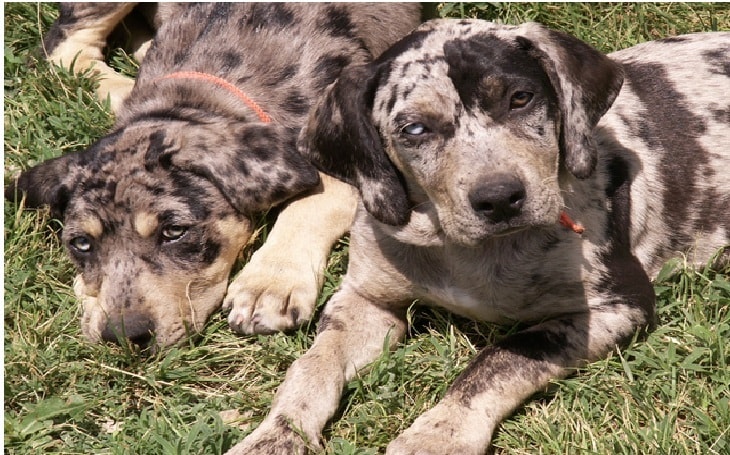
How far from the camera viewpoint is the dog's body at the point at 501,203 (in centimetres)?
509

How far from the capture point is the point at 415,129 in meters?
5.20

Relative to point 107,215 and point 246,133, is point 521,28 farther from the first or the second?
point 107,215

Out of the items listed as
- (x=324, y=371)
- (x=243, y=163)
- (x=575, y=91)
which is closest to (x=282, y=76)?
(x=243, y=163)

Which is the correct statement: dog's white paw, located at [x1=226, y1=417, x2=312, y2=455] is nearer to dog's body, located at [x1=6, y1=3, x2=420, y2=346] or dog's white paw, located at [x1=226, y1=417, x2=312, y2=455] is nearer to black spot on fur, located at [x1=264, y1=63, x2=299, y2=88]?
dog's body, located at [x1=6, y1=3, x2=420, y2=346]

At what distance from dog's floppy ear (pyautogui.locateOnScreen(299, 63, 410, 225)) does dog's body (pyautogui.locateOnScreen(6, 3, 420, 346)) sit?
3.09 ft

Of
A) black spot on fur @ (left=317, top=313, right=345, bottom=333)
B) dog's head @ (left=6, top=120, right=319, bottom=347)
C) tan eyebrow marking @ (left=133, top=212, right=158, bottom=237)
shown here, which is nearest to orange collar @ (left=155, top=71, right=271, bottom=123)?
dog's head @ (left=6, top=120, right=319, bottom=347)

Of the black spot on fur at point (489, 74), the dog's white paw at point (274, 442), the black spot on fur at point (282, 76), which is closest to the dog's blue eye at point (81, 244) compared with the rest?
the black spot on fur at point (282, 76)

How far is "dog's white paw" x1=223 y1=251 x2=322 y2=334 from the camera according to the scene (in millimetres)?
6094

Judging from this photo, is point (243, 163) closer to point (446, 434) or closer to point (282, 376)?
point (282, 376)

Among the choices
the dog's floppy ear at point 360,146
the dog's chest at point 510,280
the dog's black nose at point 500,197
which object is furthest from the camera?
the dog's chest at point 510,280

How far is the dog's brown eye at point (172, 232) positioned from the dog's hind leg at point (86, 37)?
1.86 metres

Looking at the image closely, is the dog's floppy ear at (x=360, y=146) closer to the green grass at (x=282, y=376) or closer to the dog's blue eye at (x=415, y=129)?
the dog's blue eye at (x=415, y=129)

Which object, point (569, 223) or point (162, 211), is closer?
point (569, 223)

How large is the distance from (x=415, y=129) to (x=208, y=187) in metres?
1.65
